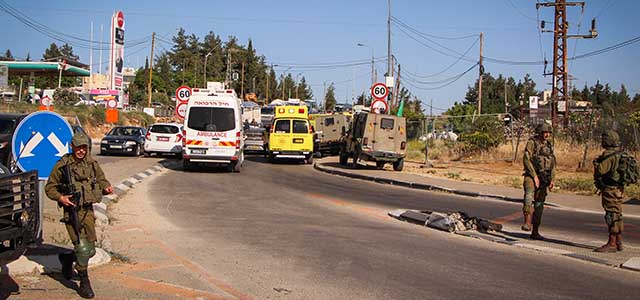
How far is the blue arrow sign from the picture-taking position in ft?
24.6

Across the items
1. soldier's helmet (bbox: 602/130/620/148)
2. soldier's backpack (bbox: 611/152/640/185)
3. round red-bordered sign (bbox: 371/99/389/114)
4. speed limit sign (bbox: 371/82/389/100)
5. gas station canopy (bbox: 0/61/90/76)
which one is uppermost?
gas station canopy (bbox: 0/61/90/76)

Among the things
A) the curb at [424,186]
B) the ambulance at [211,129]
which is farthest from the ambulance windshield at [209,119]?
the curb at [424,186]

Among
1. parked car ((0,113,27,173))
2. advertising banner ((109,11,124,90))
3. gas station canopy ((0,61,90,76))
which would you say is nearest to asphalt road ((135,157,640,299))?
parked car ((0,113,27,173))

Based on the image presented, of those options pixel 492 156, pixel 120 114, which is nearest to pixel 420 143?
pixel 492 156

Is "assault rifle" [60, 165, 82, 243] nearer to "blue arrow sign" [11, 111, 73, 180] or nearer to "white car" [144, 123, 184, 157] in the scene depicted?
"blue arrow sign" [11, 111, 73, 180]

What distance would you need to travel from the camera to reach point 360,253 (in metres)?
8.84

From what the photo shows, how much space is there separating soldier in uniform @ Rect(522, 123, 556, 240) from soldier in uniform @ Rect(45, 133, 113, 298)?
6852 millimetres

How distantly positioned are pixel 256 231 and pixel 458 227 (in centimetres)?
351

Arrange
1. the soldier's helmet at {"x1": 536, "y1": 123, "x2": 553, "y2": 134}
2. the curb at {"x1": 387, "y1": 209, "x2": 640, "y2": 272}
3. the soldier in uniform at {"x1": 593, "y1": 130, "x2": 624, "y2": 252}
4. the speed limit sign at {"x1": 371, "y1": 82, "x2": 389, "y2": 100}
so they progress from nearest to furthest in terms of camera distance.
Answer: the curb at {"x1": 387, "y1": 209, "x2": 640, "y2": 272}, the soldier in uniform at {"x1": 593, "y1": 130, "x2": 624, "y2": 252}, the soldier's helmet at {"x1": 536, "y1": 123, "x2": 553, "y2": 134}, the speed limit sign at {"x1": 371, "y1": 82, "x2": 389, "y2": 100}

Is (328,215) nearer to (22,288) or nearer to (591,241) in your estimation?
(591,241)

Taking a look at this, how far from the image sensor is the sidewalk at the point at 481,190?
1506 centimetres

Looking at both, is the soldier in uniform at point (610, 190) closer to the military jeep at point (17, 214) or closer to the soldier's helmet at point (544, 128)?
the soldier's helmet at point (544, 128)

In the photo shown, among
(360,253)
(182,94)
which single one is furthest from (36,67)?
(360,253)

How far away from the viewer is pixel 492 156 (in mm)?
29797
